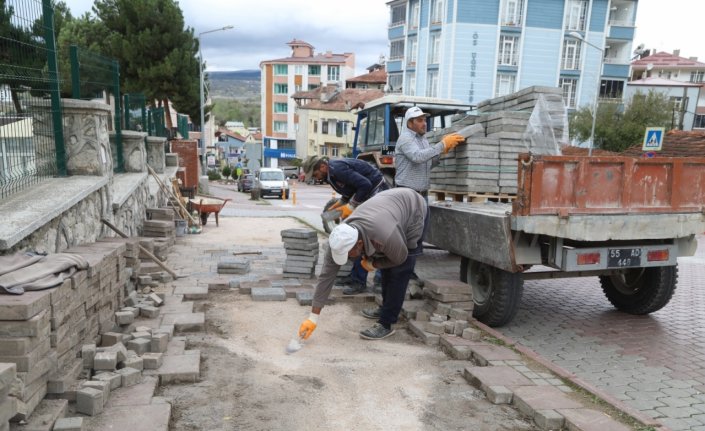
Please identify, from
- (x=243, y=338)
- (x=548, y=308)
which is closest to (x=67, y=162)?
(x=243, y=338)

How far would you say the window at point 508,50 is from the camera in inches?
1287

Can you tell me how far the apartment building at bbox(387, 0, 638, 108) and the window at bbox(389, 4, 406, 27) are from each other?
2794 mm

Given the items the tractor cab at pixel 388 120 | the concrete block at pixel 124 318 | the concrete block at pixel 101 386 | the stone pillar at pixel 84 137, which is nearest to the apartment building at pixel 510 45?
the tractor cab at pixel 388 120

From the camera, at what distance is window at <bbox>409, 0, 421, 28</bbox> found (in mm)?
35522

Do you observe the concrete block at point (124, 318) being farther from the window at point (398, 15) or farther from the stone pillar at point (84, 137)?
the window at point (398, 15)

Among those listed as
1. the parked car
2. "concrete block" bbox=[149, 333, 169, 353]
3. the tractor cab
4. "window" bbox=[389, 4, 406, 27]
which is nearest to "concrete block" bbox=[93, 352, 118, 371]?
"concrete block" bbox=[149, 333, 169, 353]

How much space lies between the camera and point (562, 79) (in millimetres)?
34125

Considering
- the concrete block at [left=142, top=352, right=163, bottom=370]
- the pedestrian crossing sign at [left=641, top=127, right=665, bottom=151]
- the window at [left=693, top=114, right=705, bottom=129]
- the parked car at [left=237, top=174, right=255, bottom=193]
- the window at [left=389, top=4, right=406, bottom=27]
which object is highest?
the window at [left=389, top=4, right=406, bottom=27]

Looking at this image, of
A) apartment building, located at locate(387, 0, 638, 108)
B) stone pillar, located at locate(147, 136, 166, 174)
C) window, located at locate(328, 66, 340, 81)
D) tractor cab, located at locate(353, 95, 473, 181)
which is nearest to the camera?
tractor cab, located at locate(353, 95, 473, 181)

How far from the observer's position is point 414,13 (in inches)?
1425

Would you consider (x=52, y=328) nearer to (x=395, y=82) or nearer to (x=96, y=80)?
(x=96, y=80)

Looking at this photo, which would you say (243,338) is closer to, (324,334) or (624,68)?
(324,334)

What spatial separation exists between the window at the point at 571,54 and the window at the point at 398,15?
1176 cm

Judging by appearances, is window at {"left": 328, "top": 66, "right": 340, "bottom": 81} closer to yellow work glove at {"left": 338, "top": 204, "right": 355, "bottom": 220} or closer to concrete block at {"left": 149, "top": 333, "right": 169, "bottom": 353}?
yellow work glove at {"left": 338, "top": 204, "right": 355, "bottom": 220}
